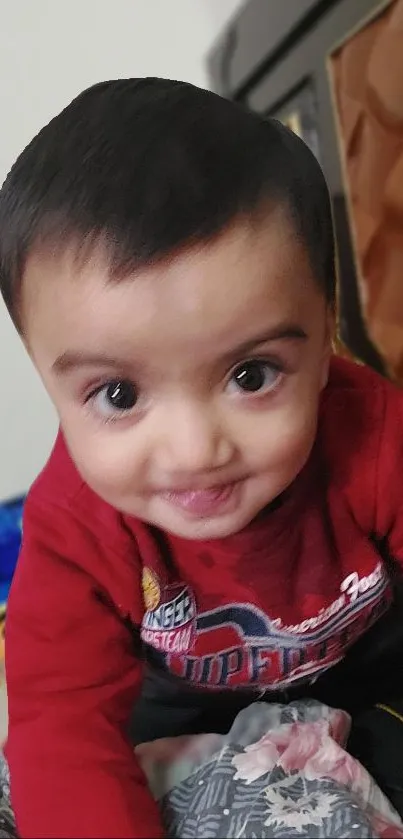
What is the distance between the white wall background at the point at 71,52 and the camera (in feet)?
3.26

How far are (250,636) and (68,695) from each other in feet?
0.43

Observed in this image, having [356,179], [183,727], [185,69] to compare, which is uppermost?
[185,69]

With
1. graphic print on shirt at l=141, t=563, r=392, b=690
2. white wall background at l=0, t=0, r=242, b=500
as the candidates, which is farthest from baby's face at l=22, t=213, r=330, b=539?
white wall background at l=0, t=0, r=242, b=500

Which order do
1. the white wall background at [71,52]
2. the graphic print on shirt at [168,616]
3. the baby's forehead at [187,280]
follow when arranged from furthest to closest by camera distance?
the white wall background at [71,52] < the graphic print on shirt at [168,616] < the baby's forehead at [187,280]

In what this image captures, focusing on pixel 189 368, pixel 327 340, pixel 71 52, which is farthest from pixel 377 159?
pixel 189 368

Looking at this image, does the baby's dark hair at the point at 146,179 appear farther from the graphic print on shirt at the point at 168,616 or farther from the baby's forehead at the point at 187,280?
the graphic print on shirt at the point at 168,616

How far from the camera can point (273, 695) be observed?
0.66 meters

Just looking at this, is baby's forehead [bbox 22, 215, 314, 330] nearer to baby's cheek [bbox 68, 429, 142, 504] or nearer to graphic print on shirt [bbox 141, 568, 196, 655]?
baby's cheek [bbox 68, 429, 142, 504]

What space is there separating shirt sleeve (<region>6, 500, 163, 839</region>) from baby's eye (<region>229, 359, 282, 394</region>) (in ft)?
0.53

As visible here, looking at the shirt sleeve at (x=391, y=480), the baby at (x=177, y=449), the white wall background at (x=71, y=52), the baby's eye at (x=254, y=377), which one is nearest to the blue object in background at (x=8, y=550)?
the white wall background at (x=71, y=52)

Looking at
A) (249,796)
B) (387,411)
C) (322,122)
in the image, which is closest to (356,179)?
(322,122)

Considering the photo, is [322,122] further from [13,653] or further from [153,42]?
[13,653]

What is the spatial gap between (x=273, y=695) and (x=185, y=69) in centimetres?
73

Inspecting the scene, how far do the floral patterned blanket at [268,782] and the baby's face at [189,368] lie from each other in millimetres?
143
